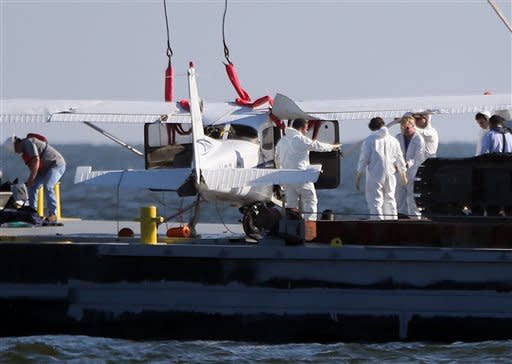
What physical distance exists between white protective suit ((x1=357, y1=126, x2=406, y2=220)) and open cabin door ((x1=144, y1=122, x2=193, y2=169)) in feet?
7.07

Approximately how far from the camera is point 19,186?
2009 cm

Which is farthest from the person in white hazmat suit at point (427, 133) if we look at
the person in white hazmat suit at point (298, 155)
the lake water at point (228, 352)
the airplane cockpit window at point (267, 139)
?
the lake water at point (228, 352)

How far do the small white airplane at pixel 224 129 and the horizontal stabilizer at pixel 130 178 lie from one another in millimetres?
18

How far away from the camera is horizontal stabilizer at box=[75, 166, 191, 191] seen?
16.1m

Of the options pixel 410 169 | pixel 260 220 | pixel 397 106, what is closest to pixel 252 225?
pixel 260 220

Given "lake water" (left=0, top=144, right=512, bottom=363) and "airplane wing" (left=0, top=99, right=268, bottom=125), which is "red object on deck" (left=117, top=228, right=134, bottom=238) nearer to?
"lake water" (left=0, top=144, right=512, bottom=363)

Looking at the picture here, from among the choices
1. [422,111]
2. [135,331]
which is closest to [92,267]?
[135,331]

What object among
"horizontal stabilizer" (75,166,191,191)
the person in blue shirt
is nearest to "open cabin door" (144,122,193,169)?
"horizontal stabilizer" (75,166,191,191)

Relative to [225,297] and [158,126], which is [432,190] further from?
[158,126]

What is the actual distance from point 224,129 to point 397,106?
2.56 metres

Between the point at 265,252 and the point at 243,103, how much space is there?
4266 mm

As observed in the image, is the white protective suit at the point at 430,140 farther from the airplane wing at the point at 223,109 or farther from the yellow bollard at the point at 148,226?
the yellow bollard at the point at 148,226

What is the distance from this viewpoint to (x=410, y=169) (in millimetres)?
19406

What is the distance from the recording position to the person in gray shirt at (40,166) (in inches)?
782
